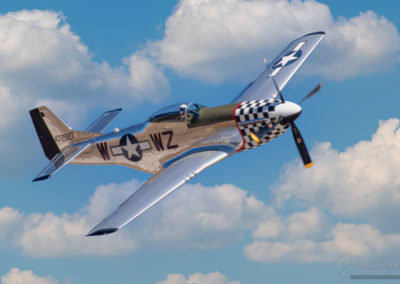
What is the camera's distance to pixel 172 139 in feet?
76.4

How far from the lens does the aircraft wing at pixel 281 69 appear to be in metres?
26.1

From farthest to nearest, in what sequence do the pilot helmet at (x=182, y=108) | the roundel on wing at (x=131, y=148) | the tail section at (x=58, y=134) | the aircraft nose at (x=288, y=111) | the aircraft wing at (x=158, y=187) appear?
the tail section at (x=58, y=134) < the roundel on wing at (x=131, y=148) < the pilot helmet at (x=182, y=108) < the aircraft nose at (x=288, y=111) < the aircraft wing at (x=158, y=187)

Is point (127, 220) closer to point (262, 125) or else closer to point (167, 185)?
point (167, 185)

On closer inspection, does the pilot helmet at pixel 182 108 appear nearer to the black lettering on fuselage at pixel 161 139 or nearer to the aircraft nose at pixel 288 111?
the black lettering on fuselage at pixel 161 139

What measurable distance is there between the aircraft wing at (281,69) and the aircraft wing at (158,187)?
16.7 ft

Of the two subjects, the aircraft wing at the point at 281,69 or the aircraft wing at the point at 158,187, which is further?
the aircraft wing at the point at 281,69

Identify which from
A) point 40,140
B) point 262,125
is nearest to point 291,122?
point 262,125

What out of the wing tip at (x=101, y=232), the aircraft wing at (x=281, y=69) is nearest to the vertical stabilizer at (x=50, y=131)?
the aircraft wing at (x=281, y=69)

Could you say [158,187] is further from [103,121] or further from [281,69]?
[281,69]

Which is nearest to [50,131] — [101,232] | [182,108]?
[182,108]

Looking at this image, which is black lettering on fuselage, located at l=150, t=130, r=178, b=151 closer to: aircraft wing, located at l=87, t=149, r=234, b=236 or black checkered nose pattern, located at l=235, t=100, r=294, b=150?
aircraft wing, located at l=87, t=149, r=234, b=236

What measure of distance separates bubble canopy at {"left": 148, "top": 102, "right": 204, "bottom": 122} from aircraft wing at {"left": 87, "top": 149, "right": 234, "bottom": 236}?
6.05ft

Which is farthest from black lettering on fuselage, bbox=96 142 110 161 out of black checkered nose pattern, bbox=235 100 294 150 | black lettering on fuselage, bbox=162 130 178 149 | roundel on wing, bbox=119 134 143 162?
black checkered nose pattern, bbox=235 100 294 150

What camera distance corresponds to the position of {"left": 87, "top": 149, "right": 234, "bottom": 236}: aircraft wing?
1794 centimetres
